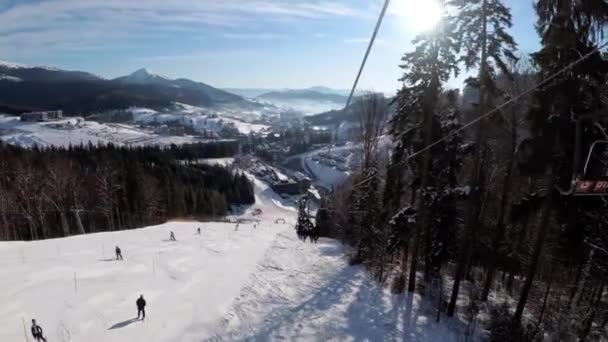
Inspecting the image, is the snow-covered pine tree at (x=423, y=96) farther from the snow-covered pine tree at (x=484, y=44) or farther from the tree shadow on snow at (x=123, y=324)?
the tree shadow on snow at (x=123, y=324)

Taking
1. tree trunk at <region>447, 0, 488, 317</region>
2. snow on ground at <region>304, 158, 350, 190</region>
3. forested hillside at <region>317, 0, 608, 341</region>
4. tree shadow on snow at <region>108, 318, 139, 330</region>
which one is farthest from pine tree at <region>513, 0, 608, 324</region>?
snow on ground at <region>304, 158, 350, 190</region>

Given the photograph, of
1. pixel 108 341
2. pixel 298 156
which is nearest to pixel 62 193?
pixel 108 341

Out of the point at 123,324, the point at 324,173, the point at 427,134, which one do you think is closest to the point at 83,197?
the point at 123,324

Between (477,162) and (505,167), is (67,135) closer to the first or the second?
(505,167)

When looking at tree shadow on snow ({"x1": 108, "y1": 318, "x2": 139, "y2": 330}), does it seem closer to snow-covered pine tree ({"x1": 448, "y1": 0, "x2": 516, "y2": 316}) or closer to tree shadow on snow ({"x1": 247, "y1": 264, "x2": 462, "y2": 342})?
tree shadow on snow ({"x1": 247, "y1": 264, "x2": 462, "y2": 342})

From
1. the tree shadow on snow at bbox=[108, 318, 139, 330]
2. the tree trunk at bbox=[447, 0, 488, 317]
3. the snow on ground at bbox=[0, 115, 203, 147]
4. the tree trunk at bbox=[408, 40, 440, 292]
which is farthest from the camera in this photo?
the snow on ground at bbox=[0, 115, 203, 147]

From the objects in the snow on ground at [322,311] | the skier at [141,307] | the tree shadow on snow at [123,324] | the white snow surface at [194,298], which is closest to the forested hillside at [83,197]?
the white snow surface at [194,298]

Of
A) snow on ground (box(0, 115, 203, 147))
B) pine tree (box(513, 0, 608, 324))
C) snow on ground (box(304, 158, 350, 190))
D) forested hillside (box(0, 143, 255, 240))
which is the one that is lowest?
snow on ground (box(304, 158, 350, 190))
